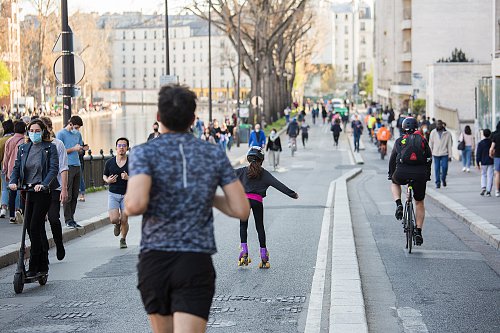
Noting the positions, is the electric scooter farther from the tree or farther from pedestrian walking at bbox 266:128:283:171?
the tree

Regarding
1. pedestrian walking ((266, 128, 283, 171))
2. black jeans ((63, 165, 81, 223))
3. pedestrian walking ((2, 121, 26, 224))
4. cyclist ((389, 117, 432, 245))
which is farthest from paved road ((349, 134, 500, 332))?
pedestrian walking ((266, 128, 283, 171))

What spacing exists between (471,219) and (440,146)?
25.9 ft

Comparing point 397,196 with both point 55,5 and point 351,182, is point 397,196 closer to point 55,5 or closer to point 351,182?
point 351,182

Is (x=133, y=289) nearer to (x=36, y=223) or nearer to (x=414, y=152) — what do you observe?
(x=36, y=223)

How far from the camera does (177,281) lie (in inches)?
203

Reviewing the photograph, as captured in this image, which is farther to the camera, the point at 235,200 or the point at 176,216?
the point at 235,200

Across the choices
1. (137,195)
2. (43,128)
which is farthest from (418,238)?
(137,195)

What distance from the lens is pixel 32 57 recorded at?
9375 cm

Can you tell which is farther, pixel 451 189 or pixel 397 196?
pixel 451 189

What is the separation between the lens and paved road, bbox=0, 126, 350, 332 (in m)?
8.73

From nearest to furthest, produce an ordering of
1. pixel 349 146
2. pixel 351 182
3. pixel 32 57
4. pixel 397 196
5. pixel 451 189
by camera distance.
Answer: pixel 397 196 < pixel 451 189 < pixel 351 182 < pixel 349 146 < pixel 32 57

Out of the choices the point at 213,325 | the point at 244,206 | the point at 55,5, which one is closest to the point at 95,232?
the point at 213,325

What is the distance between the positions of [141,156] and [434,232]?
12.0 m

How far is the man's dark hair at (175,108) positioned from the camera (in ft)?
17.5
